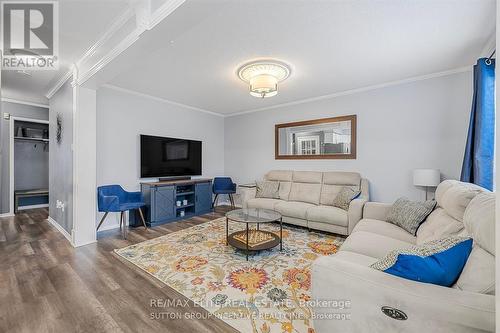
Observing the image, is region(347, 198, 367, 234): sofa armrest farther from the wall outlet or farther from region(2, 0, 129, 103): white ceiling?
the wall outlet

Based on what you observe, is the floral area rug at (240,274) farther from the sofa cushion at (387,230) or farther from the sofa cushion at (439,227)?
the sofa cushion at (439,227)

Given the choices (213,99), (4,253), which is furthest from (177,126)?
→ (4,253)

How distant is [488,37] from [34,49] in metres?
4.94

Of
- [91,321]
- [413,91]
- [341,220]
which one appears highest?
[413,91]

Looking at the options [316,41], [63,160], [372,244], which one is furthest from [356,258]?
[63,160]

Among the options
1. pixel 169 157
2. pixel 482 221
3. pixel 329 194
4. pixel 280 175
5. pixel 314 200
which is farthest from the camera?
pixel 280 175

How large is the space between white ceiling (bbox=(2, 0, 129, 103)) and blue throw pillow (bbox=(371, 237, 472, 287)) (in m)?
2.67

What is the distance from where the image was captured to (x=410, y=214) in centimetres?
241

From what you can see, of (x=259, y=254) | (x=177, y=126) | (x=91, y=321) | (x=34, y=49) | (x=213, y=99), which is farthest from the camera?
(x=177, y=126)

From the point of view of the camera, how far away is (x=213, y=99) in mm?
4516

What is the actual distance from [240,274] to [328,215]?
1.74m

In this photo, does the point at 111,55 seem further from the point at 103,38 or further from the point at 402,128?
the point at 402,128

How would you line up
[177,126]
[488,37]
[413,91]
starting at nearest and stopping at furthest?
[488,37]
[413,91]
[177,126]

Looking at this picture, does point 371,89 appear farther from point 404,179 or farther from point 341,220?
point 341,220
